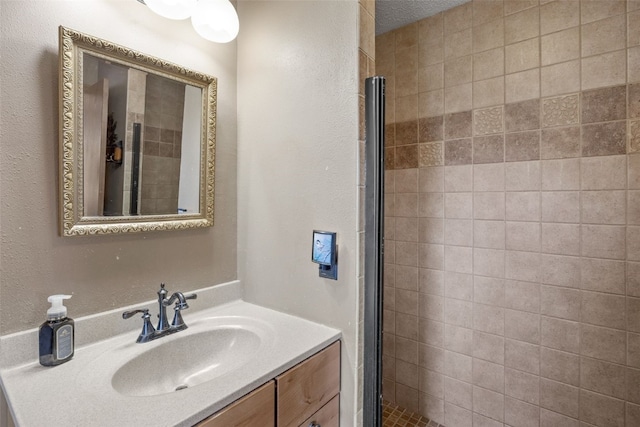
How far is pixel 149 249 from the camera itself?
1087 mm

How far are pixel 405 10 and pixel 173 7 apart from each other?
125cm

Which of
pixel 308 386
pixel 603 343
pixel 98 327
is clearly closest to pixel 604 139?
pixel 603 343

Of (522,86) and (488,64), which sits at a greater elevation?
(488,64)

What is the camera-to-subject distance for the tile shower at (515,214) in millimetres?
1273

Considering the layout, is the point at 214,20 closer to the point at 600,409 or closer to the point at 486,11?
the point at 486,11

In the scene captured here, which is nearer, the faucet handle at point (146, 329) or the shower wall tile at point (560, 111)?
the faucet handle at point (146, 329)

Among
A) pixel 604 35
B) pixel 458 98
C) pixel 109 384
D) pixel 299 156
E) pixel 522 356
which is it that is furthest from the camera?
pixel 458 98

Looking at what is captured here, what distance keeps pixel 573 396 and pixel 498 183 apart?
1003mm

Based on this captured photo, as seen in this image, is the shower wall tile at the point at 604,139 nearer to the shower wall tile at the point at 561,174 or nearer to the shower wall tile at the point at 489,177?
the shower wall tile at the point at 561,174

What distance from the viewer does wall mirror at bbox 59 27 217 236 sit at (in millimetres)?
897

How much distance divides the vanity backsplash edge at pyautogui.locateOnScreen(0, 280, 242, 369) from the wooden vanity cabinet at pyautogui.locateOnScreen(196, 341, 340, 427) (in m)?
0.53

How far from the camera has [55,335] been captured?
0.82 m

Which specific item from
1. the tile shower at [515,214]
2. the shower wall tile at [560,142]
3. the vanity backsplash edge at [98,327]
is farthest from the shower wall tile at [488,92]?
the vanity backsplash edge at [98,327]

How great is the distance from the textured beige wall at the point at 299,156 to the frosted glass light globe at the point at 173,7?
298 mm
